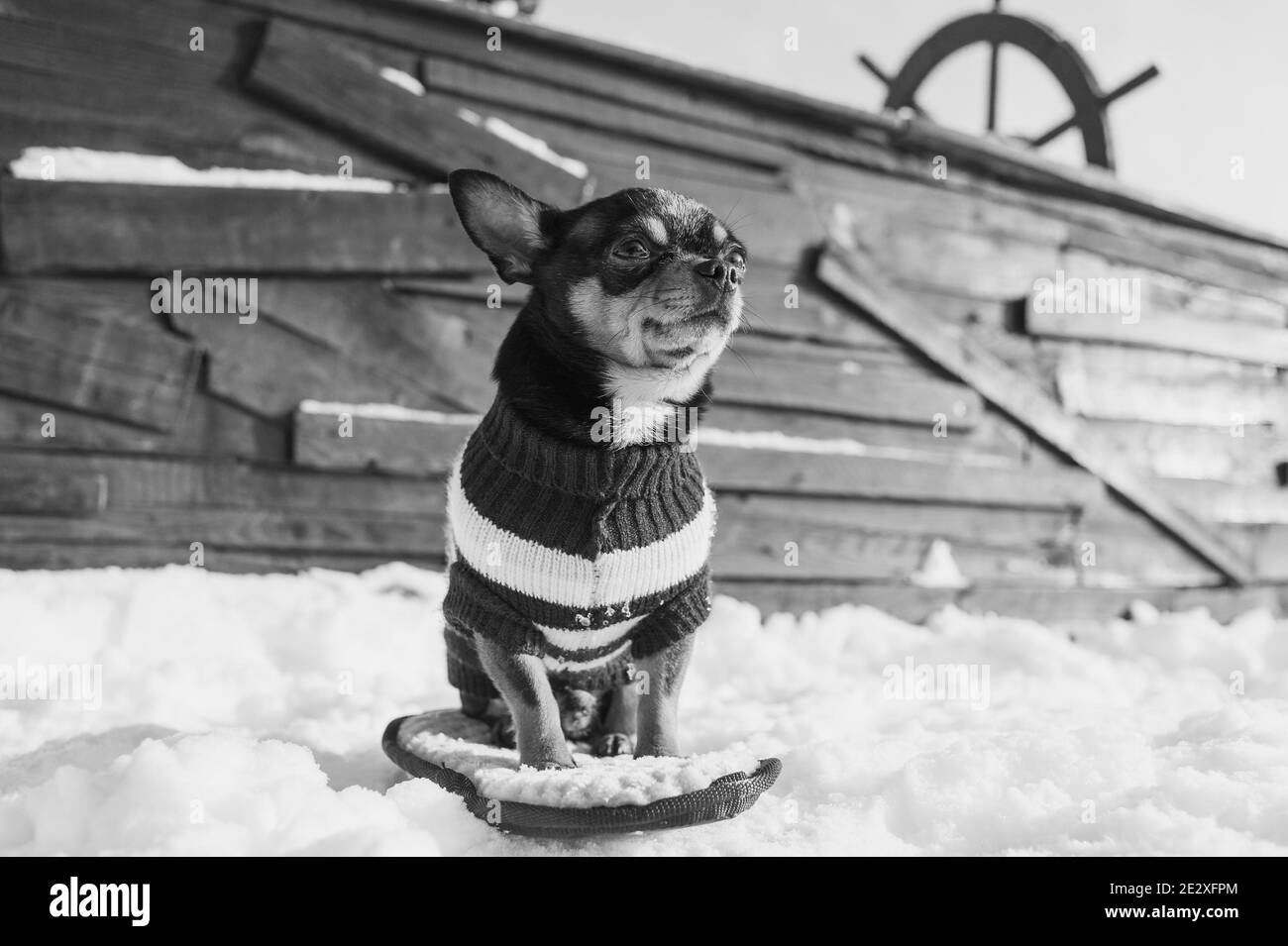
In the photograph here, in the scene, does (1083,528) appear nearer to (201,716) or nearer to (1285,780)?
(1285,780)

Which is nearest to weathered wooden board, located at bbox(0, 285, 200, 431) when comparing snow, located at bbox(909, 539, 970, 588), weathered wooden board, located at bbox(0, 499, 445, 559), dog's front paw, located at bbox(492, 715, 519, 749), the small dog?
weathered wooden board, located at bbox(0, 499, 445, 559)

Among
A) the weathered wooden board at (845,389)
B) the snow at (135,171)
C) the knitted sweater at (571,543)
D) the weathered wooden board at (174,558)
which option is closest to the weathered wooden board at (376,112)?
the snow at (135,171)

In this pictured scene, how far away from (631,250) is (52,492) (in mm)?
2371

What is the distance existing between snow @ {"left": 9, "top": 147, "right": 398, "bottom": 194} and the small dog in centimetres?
181

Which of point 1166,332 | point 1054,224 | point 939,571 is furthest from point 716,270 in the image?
point 1166,332

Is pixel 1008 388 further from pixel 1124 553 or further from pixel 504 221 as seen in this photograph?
pixel 504 221

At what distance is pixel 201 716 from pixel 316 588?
2.81 ft

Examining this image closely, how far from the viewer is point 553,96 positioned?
4.07 metres

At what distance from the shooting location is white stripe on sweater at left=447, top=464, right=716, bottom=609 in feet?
6.81

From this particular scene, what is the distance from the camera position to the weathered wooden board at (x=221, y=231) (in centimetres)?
335

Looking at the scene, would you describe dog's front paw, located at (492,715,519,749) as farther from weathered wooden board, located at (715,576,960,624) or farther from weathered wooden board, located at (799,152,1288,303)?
weathered wooden board, located at (799,152,1288,303)

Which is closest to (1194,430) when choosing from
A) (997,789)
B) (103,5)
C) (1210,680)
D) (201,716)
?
(1210,680)

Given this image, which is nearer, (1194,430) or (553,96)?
(553,96)

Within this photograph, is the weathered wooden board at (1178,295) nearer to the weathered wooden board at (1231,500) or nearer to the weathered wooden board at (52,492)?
the weathered wooden board at (1231,500)
